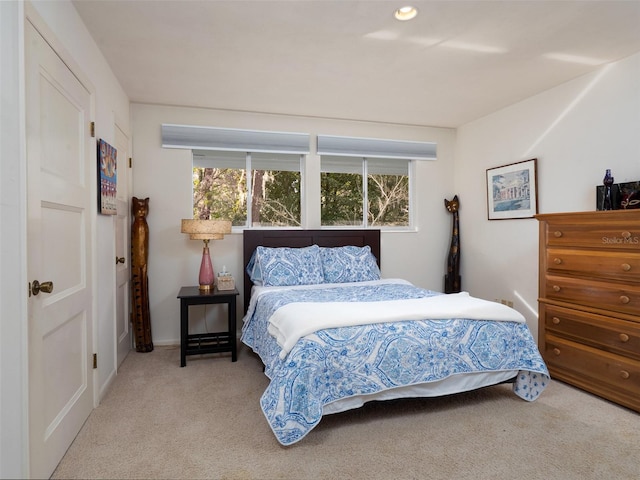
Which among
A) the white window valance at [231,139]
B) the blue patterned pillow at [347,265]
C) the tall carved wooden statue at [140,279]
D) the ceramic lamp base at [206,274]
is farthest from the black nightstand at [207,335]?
the white window valance at [231,139]

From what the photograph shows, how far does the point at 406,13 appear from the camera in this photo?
2.32 metres

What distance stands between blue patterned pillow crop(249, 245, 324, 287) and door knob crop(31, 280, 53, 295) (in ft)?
6.70

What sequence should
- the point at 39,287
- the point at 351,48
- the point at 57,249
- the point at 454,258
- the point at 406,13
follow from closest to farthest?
the point at 39,287 → the point at 57,249 → the point at 406,13 → the point at 351,48 → the point at 454,258

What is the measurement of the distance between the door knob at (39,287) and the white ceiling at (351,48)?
1.63 metres

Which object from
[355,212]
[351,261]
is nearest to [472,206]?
[355,212]

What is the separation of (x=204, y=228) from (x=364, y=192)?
2.00 metres

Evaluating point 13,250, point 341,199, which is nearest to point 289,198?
point 341,199

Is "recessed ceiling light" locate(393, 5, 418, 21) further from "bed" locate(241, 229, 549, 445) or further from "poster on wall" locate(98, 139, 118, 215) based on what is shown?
"poster on wall" locate(98, 139, 118, 215)

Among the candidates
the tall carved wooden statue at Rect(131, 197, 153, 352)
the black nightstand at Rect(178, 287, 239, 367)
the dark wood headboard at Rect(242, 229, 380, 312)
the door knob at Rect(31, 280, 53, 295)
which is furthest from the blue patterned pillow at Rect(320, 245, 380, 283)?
the door knob at Rect(31, 280, 53, 295)

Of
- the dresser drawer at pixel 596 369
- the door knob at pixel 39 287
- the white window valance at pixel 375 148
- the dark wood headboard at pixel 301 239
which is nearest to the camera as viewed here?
the door knob at pixel 39 287

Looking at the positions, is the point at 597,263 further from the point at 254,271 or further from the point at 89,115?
the point at 89,115

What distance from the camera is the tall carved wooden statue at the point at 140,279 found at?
3.65 metres

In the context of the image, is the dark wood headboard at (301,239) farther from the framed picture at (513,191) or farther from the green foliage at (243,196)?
the framed picture at (513,191)

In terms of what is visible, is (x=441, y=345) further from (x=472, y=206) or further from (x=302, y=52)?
(x=472, y=206)
